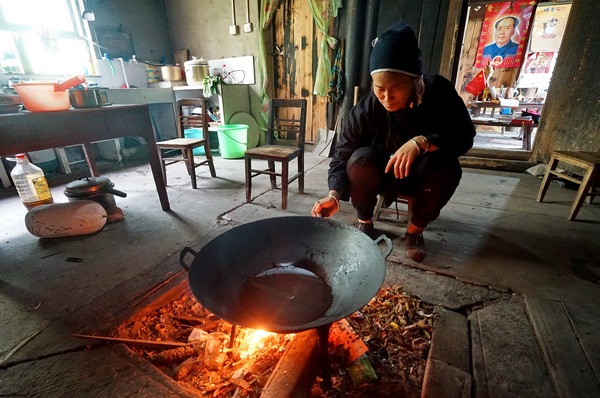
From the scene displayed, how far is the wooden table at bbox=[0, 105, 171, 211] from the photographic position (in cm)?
168

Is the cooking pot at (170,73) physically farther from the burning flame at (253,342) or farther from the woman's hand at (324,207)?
the burning flame at (253,342)

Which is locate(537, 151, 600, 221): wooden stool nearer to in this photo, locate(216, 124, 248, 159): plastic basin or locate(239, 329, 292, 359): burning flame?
locate(239, 329, 292, 359): burning flame

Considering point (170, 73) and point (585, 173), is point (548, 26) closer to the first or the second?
point (585, 173)

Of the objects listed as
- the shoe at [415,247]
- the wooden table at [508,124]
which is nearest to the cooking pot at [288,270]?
the shoe at [415,247]

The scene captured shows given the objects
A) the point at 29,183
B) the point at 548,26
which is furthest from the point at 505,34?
the point at 29,183

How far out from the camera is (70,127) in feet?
6.32

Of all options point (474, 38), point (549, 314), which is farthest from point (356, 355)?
point (474, 38)

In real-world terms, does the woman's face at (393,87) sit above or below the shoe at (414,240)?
above

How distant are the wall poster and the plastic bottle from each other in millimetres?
10456

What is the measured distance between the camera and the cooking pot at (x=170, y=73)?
5.26m

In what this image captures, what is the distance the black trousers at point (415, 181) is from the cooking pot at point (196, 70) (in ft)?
14.0

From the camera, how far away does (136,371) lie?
105cm

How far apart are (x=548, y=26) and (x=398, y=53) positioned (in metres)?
8.81

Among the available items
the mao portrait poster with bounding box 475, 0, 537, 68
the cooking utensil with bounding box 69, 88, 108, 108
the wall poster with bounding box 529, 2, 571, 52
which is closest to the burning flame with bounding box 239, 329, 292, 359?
the cooking utensil with bounding box 69, 88, 108, 108
